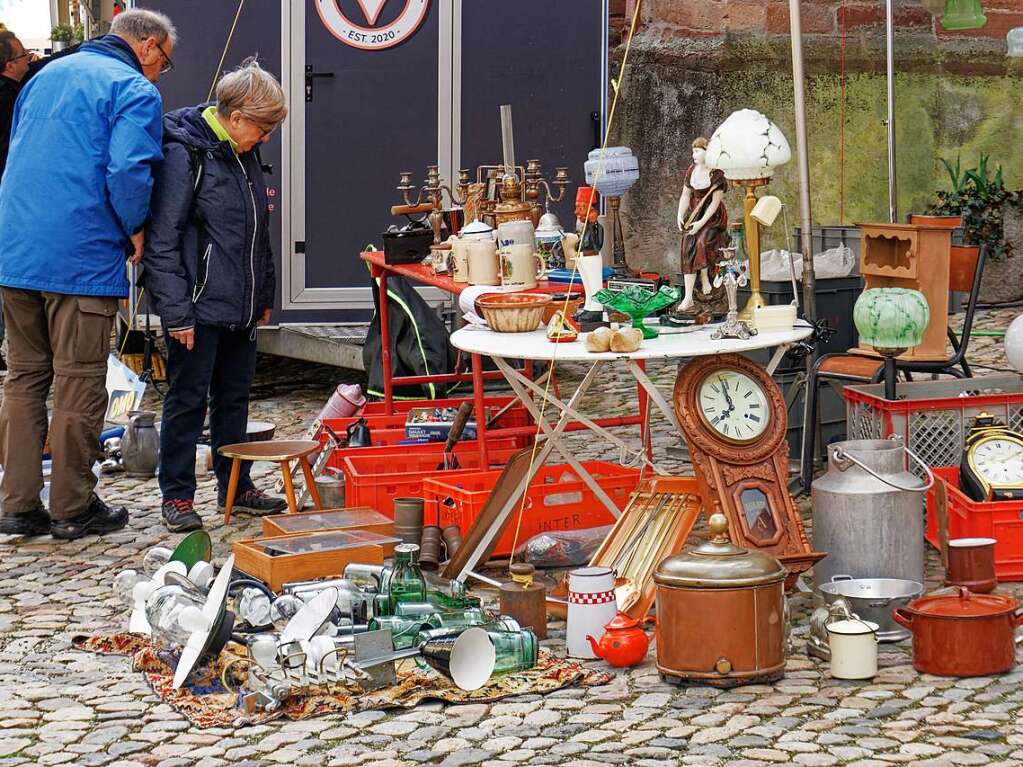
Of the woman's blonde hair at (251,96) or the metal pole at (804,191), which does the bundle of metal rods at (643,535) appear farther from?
the woman's blonde hair at (251,96)

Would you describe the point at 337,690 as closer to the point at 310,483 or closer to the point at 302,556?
the point at 302,556

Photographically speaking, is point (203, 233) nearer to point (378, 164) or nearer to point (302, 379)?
point (378, 164)

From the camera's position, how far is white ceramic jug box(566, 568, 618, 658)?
15.2 ft

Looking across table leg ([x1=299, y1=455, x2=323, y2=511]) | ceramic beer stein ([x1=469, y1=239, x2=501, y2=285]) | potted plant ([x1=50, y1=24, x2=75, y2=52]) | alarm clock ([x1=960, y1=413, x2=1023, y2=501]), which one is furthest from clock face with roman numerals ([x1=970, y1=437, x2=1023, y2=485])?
potted plant ([x1=50, y1=24, x2=75, y2=52])

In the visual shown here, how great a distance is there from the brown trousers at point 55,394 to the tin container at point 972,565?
10.6 feet

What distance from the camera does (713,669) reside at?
14.0ft

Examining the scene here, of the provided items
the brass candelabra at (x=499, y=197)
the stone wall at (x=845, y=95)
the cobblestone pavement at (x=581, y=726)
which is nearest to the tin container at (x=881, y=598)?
the cobblestone pavement at (x=581, y=726)

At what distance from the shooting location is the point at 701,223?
207 inches

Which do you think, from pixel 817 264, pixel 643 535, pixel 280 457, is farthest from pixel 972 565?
pixel 280 457

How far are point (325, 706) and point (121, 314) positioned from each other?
6.57 metres

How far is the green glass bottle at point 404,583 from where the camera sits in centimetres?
462

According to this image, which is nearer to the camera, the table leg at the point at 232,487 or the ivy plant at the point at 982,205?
the table leg at the point at 232,487

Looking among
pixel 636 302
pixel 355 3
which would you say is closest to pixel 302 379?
pixel 355 3

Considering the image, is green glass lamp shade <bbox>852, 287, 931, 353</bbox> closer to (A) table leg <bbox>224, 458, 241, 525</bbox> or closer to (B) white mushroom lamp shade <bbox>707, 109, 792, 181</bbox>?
(B) white mushroom lamp shade <bbox>707, 109, 792, 181</bbox>
